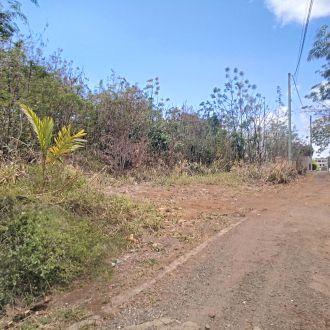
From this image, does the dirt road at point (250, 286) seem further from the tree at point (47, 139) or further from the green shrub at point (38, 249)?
the tree at point (47, 139)

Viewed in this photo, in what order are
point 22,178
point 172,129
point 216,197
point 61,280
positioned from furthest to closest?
point 172,129, point 216,197, point 22,178, point 61,280

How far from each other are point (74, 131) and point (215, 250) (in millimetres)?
7043

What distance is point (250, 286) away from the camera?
416 centimetres

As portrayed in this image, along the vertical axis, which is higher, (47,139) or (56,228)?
(47,139)

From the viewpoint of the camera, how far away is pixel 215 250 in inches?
211

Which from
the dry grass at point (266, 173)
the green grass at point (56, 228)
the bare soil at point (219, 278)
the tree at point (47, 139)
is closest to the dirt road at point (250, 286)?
the bare soil at point (219, 278)

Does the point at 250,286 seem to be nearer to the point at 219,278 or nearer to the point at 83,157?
the point at 219,278

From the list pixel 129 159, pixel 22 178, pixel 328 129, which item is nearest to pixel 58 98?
pixel 129 159

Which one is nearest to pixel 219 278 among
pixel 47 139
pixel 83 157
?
pixel 47 139

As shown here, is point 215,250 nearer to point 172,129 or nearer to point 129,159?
point 129,159

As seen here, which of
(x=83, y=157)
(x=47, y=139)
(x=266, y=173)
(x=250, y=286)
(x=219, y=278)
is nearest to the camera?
(x=250, y=286)

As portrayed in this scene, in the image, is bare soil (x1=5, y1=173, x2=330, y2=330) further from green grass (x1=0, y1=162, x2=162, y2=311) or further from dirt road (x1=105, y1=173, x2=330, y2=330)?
green grass (x1=0, y1=162, x2=162, y2=311)

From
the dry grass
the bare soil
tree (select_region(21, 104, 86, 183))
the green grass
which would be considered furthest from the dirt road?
the dry grass

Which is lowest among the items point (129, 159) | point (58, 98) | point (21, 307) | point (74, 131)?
point (21, 307)
